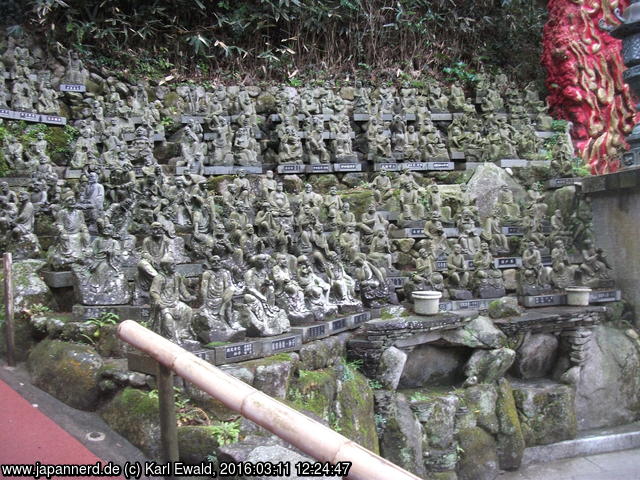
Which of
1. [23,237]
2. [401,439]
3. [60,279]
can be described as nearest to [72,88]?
[23,237]

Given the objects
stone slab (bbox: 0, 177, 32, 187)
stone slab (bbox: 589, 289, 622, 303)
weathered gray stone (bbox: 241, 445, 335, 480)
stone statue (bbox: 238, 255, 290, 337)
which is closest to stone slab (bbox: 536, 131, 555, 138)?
stone slab (bbox: 589, 289, 622, 303)

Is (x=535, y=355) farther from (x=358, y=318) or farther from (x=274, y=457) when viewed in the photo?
(x=274, y=457)

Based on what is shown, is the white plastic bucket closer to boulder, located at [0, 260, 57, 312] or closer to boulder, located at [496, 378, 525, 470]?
boulder, located at [496, 378, 525, 470]

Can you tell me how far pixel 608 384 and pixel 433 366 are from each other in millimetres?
3051

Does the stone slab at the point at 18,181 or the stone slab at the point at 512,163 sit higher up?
the stone slab at the point at 512,163

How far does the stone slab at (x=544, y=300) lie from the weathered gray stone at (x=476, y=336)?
1.11 m

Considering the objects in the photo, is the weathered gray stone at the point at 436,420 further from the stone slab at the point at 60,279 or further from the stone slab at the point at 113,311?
the stone slab at the point at 60,279

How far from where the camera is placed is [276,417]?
2436 mm

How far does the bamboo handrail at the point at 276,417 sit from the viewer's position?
6.98 ft

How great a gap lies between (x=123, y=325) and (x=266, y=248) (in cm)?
498

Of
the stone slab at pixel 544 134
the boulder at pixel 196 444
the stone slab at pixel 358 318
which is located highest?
the stone slab at pixel 544 134

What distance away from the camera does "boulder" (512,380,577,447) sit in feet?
→ 27.4

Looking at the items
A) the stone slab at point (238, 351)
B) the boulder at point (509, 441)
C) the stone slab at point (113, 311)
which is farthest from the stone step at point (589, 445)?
the stone slab at point (113, 311)

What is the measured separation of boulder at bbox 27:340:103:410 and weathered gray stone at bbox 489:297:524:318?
579 centimetres
